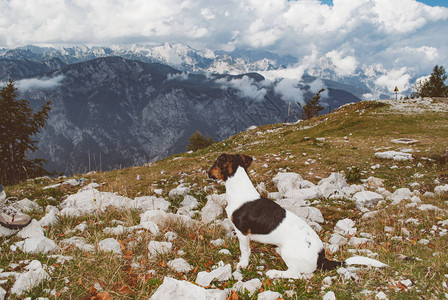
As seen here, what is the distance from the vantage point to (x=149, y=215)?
21.4ft

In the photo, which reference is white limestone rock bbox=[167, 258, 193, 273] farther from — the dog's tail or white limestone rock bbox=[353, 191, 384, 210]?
white limestone rock bbox=[353, 191, 384, 210]

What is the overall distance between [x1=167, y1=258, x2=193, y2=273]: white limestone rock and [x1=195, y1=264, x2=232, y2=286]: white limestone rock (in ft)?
1.38

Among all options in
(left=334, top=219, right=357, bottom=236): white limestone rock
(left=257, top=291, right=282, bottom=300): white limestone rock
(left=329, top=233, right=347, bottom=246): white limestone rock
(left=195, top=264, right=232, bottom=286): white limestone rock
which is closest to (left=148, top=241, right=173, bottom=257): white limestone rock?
(left=195, top=264, right=232, bottom=286): white limestone rock

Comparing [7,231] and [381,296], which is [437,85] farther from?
[7,231]

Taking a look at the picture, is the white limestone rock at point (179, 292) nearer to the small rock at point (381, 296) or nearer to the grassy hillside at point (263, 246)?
the grassy hillside at point (263, 246)

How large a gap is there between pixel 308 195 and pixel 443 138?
17.4 m

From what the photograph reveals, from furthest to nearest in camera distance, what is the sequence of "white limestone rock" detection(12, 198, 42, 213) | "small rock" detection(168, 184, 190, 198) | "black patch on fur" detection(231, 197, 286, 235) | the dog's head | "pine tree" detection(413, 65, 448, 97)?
"pine tree" detection(413, 65, 448, 97) < "small rock" detection(168, 184, 190, 198) < "white limestone rock" detection(12, 198, 42, 213) < the dog's head < "black patch on fur" detection(231, 197, 286, 235)

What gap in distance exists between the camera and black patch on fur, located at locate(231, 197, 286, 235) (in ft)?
14.6

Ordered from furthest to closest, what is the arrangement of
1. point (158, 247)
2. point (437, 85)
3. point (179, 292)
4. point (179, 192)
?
point (437, 85) → point (179, 192) → point (158, 247) → point (179, 292)

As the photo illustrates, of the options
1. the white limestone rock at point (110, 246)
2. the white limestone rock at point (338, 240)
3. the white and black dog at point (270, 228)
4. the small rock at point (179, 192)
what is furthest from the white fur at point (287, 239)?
the small rock at point (179, 192)

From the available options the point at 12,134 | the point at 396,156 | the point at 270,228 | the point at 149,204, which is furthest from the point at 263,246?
the point at 12,134

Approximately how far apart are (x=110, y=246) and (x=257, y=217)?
118 inches

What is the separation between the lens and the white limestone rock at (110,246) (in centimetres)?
465

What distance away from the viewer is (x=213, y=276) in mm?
3865
